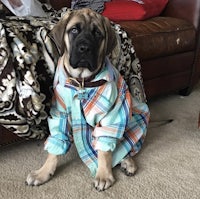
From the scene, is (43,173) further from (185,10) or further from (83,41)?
(185,10)

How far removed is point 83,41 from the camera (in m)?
1.18

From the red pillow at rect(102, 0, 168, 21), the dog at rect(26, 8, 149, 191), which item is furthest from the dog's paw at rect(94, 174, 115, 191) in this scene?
the red pillow at rect(102, 0, 168, 21)

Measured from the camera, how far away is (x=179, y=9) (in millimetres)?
2092

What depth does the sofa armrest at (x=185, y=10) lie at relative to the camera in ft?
6.55

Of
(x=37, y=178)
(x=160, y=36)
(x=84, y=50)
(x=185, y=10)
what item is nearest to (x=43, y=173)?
(x=37, y=178)

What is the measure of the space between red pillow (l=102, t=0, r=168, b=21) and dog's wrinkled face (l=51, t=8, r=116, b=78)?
2.31ft

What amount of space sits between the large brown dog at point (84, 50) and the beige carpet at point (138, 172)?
38mm

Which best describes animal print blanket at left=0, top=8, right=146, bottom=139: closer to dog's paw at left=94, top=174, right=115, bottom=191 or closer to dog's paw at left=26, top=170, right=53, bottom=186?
dog's paw at left=26, top=170, right=53, bottom=186

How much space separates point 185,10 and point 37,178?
4.47 ft

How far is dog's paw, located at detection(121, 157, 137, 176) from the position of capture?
129 cm

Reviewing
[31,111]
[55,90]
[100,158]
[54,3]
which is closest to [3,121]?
[31,111]

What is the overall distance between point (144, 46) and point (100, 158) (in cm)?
70

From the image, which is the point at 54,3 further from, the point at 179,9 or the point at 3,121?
the point at 3,121

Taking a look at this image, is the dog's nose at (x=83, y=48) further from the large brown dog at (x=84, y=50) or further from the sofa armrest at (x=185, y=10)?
the sofa armrest at (x=185, y=10)
